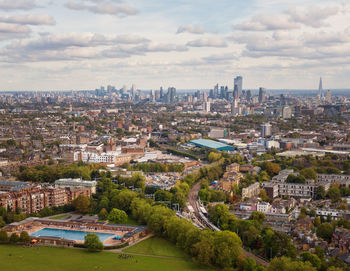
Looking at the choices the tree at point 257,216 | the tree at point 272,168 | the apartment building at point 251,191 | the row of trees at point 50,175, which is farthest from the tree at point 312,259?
the tree at point 272,168

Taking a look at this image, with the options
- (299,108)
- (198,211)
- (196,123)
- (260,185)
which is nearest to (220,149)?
(260,185)

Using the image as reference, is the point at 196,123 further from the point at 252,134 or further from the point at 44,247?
the point at 44,247

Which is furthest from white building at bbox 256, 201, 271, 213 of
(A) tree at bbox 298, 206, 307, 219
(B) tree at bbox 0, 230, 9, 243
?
(B) tree at bbox 0, 230, 9, 243

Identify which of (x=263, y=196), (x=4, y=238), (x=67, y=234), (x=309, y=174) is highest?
(x=309, y=174)

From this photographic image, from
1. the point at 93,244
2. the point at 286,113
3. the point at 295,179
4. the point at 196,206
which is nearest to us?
the point at 93,244

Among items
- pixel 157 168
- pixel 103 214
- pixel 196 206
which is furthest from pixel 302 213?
pixel 157 168

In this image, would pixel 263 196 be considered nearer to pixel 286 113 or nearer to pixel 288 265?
pixel 288 265

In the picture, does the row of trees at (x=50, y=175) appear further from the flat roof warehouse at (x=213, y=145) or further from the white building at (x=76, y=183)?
the flat roof warehouse at (x=213, y=145)

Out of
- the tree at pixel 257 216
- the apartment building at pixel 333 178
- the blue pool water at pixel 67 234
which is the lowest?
the blue pool water at pixel 67 234
